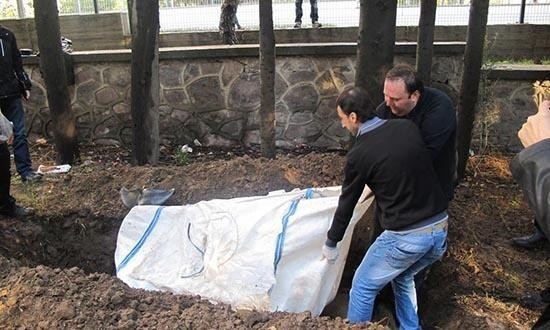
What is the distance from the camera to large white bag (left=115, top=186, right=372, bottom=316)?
3.69 metres

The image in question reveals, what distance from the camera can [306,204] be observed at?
3.96 meters

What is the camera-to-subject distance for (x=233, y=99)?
25.4 ft

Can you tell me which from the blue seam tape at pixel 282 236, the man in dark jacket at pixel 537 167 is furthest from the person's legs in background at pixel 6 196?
the man in dark jacket at pixel 537 167

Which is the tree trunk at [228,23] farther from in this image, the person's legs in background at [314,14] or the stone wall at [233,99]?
the person's legs in background at [314,14]

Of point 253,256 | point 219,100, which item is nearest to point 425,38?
point 219,100

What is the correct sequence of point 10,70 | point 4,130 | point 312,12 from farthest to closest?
point 312,12
point 10,70
point 4,130

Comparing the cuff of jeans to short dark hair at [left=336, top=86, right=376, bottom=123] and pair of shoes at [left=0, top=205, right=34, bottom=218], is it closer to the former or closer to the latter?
short dark hair at [left=336, top=86, right=376, bottom=123]

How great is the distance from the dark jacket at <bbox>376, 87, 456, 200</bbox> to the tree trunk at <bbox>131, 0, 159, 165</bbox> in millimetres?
3023

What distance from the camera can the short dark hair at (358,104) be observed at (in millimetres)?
3311

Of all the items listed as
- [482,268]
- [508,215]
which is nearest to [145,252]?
[482,268]

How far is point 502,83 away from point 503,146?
0.82 meters

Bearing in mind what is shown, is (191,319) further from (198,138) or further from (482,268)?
(198,138)

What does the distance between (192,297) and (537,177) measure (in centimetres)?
227

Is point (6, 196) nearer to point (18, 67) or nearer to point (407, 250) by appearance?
point (18, 67)
